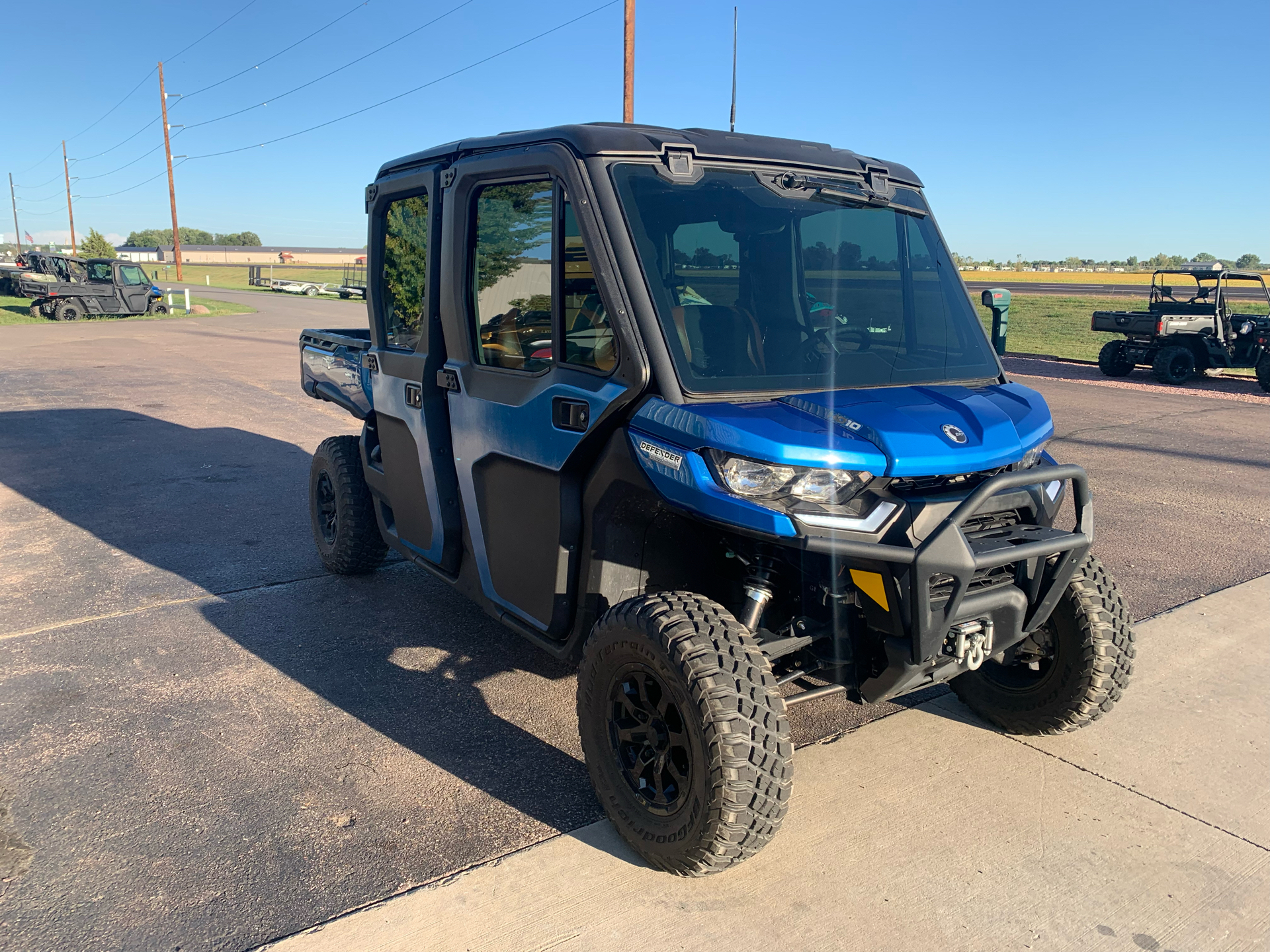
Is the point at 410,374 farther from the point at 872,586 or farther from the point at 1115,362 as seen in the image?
the point at 1115,362

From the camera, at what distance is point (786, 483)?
2602 millimetres

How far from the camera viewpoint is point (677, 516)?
3.13 meters

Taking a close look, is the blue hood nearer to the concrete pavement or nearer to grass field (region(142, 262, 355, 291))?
the concrete pavement

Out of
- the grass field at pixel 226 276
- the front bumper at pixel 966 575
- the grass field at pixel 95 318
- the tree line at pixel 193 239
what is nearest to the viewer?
the front bumper at pixel 966 575

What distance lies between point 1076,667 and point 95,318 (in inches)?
1147

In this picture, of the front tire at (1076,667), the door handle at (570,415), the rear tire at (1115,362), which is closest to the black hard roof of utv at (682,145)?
the door handle at (570,415)

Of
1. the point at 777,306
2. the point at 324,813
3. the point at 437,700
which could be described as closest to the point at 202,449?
the point at 437,700

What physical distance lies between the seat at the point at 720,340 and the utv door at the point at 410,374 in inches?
53.7

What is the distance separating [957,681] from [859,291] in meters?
1.68

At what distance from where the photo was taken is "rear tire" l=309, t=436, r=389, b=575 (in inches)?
202

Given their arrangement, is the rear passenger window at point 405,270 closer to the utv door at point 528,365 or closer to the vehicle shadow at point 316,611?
the utv door at point 528,365

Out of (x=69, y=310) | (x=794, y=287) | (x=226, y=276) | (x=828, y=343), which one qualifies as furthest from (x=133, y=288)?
(x=226, y=276)

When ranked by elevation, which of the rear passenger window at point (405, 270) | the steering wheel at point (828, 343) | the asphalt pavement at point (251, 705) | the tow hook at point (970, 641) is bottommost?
the asphalt pavement at point (251, 705)

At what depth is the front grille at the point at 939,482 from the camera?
106 inches
